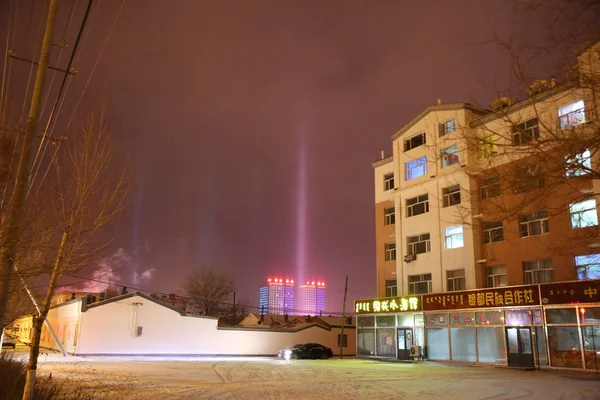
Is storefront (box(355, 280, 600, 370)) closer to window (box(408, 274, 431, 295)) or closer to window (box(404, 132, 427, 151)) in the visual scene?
window (box(408, 274, 431, 295))

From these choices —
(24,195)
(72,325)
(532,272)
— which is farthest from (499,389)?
(72,325)

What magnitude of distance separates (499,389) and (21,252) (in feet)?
47.3

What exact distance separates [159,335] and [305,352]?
11693 mm

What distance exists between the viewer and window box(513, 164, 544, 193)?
717 cm

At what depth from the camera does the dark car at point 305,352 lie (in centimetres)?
3750

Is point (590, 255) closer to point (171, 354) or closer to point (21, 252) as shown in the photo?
point (21, 252)

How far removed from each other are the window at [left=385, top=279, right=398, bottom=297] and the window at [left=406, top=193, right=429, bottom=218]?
5297 millimetres

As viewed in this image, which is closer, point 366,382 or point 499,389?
point 499,389

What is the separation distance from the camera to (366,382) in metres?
17.7

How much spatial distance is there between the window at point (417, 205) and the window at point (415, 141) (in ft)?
12.9

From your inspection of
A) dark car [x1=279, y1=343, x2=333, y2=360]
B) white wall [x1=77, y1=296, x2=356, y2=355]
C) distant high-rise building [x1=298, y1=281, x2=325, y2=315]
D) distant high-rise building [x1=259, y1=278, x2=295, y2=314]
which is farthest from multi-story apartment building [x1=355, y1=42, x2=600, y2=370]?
distant high-rise building [x1=259, y1=278, x2=295, y2=314]

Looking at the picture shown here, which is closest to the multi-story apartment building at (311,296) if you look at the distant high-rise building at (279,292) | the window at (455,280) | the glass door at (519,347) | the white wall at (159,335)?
the distant high-rise building at (279,292)

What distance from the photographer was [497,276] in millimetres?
28750

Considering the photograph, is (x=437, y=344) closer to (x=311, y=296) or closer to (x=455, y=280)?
(x=455, y=280)
